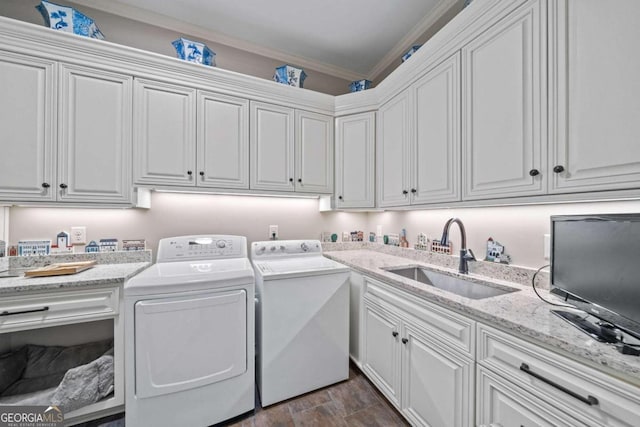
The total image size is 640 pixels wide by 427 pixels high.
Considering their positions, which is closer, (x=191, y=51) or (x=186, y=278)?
(x=186, y=278)

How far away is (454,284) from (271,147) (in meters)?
1.81

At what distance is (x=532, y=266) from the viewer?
4.54 ft

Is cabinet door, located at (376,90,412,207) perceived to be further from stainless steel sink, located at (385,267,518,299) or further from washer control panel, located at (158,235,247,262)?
washer control panel, located at (158,235,247,262)

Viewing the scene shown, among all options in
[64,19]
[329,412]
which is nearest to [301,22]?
[64,19]

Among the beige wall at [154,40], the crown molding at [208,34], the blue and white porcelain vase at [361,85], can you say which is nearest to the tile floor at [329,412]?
the blue and white porcelain vase at [361,85]

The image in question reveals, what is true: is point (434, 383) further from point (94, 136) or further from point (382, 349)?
point (94, 136)

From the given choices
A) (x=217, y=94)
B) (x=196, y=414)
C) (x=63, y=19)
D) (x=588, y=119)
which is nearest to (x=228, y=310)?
(x=196, y=414)

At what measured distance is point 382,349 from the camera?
167cm

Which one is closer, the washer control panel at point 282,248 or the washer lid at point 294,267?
the washer lid at point 294,267

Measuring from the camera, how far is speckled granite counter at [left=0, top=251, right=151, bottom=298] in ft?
4.35

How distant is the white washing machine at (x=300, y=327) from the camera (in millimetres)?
1637

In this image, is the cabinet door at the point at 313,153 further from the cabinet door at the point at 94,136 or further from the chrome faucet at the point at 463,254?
the cabinet door at the point at 94,136

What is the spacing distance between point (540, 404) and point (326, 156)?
6.94 ft

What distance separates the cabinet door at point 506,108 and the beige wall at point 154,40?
170 centimetres
